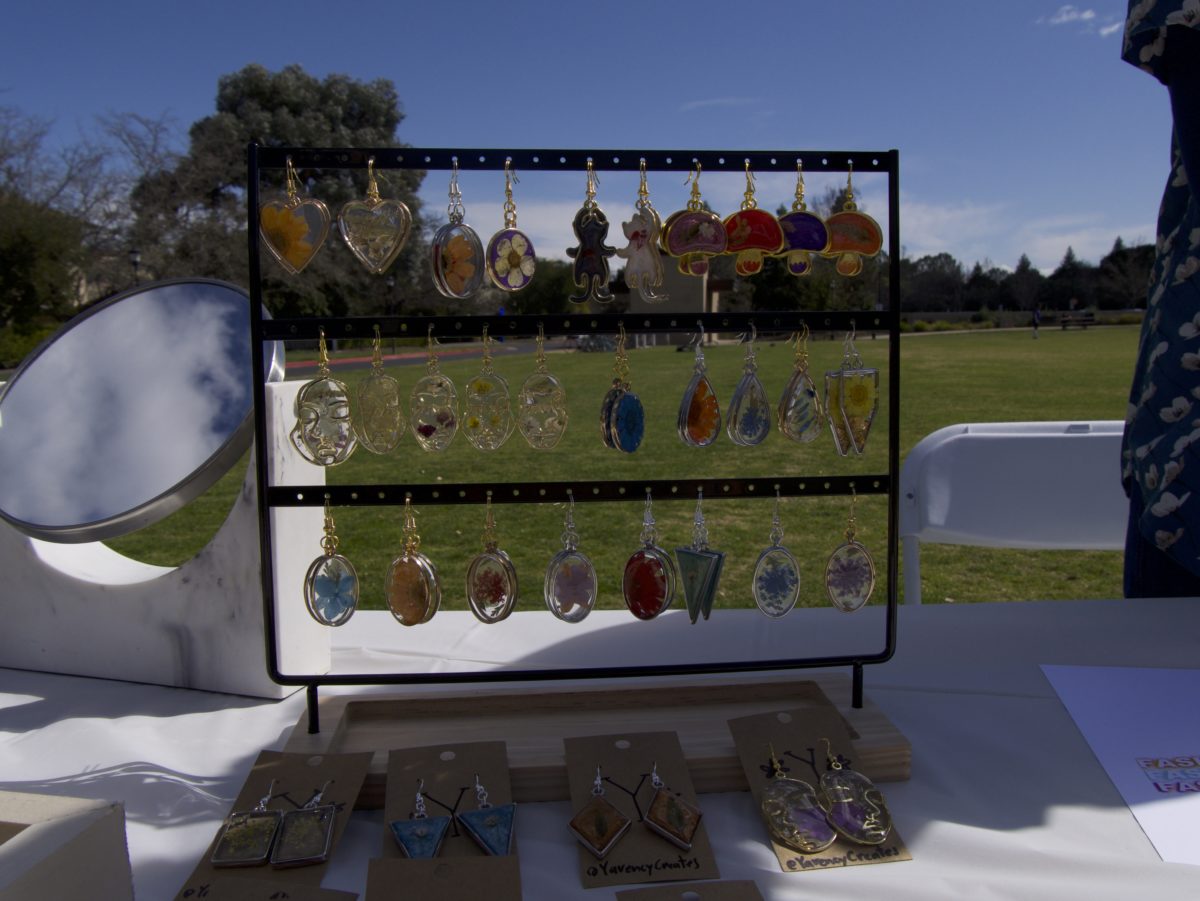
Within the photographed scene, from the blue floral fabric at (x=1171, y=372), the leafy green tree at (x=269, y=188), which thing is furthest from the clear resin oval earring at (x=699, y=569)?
the leafy green tree at (x=269, y=188)

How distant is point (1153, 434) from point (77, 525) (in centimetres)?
167

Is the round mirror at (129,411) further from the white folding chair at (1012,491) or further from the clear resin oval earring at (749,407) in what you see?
the white folding chair at (1012,491)

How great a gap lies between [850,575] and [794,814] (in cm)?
34

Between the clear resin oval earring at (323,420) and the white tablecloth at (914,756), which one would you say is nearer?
the white tablecloth at (914,756)

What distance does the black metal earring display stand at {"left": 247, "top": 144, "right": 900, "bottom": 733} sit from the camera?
1035mm

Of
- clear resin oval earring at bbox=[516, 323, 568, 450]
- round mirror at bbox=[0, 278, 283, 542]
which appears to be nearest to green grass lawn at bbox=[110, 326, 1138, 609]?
round mirror at bbox=[0, 278, 283, 542]

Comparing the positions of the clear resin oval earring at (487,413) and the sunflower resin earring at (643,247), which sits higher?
the sunflower resin earring at (643,247)

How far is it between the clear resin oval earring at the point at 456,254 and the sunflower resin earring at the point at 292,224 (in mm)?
148

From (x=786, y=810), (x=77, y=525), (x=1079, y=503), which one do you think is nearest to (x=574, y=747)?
(x=786, y=810)

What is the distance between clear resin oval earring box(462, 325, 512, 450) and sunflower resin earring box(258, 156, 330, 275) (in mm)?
261

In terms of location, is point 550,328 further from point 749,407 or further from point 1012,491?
point 1012,491

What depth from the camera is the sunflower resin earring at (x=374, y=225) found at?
106 cm

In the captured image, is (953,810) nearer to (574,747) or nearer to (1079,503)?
(574,747)

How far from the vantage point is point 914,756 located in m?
1.05
